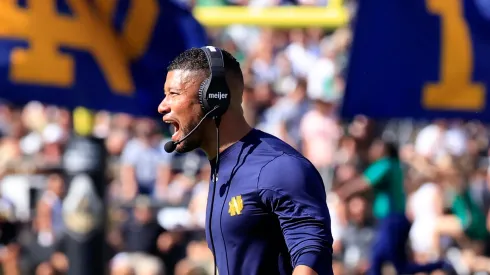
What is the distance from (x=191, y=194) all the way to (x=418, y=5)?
3.26 metres

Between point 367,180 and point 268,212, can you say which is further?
point 367,180

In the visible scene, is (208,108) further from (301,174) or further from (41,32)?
(41,32)

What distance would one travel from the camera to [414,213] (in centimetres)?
1030

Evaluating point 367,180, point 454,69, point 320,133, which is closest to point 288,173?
point 454,69

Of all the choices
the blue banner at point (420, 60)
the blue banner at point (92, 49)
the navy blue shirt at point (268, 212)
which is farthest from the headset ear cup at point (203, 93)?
the blue banner at point (420, 60)

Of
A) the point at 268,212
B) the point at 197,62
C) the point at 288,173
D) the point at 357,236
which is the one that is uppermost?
the point at 197,62

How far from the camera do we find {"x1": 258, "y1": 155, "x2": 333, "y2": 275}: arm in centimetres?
408

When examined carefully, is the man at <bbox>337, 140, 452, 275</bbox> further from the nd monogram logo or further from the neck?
the neck

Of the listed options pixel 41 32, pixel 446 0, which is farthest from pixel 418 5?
pixel 41 32

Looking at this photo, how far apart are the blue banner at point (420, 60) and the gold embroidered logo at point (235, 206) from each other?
16.3 ft

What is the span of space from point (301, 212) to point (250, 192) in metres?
0.24

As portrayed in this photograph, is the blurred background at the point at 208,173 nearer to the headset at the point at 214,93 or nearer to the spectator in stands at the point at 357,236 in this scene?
the spectator in stands at the point at 357,236

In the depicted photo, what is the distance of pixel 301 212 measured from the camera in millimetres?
4121

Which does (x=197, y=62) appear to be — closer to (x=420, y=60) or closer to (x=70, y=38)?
(x=70, y=38)
